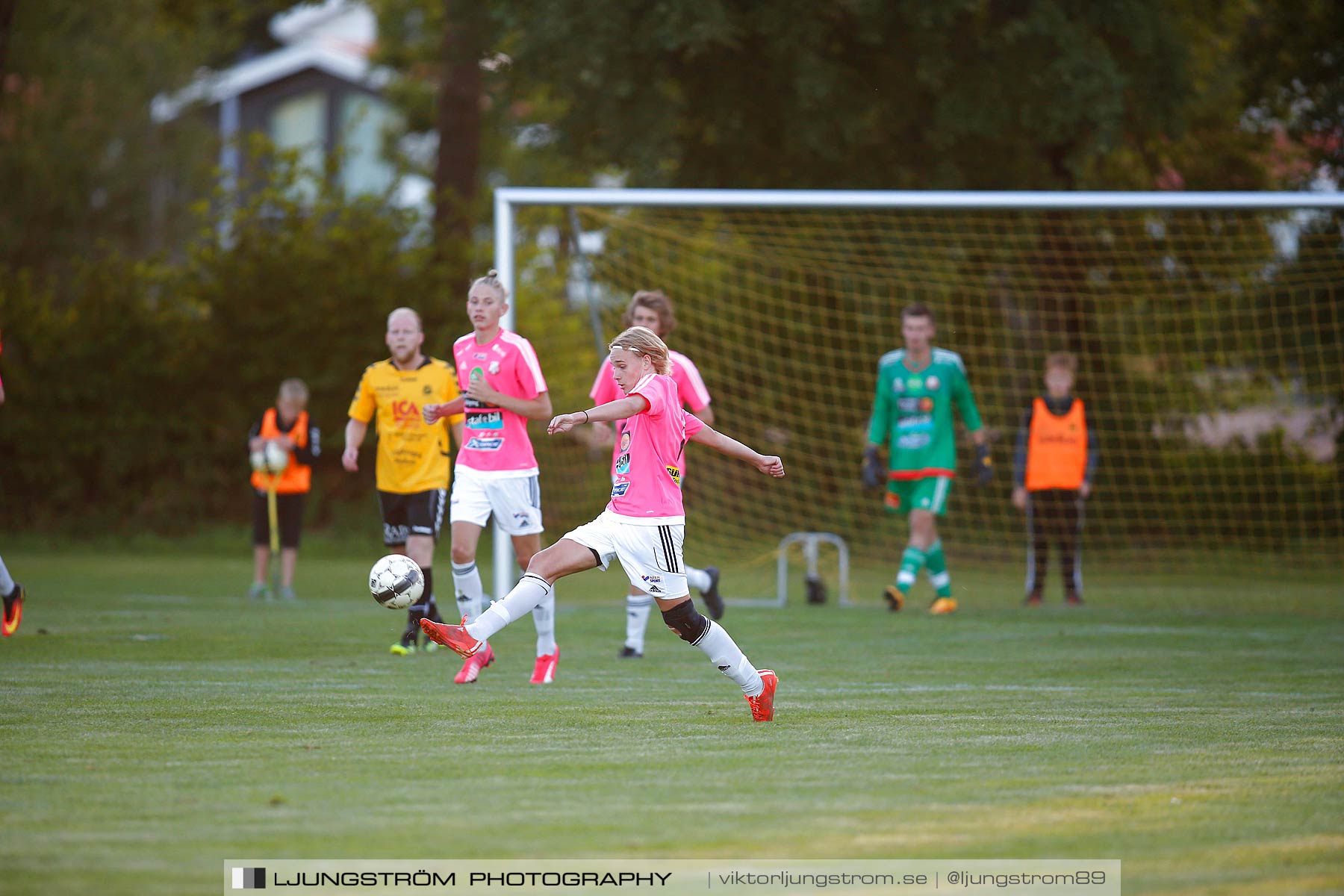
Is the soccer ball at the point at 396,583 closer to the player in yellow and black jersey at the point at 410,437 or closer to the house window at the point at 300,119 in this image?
the player in yellow and black jersey at the point at 410,437

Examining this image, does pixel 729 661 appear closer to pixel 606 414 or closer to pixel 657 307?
pixel 606 414

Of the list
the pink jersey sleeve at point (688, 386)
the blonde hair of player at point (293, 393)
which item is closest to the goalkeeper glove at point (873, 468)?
the pink jersey sleeve at point (688, 386)

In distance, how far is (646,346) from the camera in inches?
251

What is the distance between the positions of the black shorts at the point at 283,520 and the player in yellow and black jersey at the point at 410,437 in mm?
4217

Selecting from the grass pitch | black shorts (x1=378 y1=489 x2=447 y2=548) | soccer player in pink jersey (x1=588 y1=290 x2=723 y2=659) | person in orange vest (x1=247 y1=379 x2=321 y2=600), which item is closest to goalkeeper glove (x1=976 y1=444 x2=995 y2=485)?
the grass pitch

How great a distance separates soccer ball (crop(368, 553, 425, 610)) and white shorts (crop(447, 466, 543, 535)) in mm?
505

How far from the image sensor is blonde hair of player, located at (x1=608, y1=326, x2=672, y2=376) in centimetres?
635

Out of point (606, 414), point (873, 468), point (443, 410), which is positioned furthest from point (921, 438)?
point (606, 414)

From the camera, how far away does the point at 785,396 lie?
16.8m

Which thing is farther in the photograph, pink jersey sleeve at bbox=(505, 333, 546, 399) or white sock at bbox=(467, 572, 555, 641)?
pink jersey sleeve at bbox=(505, 333, 546, 399)

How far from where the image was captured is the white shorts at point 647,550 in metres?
6.17

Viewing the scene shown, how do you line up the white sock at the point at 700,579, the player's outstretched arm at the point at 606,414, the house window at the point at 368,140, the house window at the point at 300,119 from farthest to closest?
the house window at the point at 300,119, the house window at the point at 368,140, the white sock at the point at 700,579, the player's outstretched arm at the point at 606,414

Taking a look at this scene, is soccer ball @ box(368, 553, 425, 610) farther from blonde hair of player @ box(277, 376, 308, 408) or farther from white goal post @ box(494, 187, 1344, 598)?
blonde hair of player @ box(277, 376, 308, 408)

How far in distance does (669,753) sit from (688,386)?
11.1 feet
